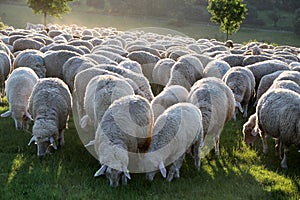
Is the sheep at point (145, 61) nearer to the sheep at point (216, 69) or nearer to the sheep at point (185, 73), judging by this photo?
the sheep at point (185, 73)

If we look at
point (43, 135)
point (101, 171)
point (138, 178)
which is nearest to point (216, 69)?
point (138, 178)

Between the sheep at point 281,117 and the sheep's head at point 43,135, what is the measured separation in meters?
4.21

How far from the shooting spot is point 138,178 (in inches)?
261

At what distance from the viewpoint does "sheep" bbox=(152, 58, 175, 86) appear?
12398 millimetres

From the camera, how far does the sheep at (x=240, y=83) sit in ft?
34.4

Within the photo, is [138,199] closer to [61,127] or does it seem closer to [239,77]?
[61,127]

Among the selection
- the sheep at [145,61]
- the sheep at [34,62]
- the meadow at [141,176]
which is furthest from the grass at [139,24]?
the meadow at [141,176]

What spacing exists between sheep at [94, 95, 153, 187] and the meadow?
0.34 meters

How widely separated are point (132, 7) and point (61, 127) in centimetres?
5683

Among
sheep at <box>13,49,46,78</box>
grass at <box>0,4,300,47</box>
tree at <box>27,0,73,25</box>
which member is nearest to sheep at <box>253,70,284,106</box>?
sheep at <box>13,49,46,78</box>

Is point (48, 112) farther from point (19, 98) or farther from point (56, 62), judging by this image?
point (56, 62)

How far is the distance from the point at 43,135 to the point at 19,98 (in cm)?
215

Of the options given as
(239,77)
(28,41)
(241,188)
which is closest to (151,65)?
(239,77)

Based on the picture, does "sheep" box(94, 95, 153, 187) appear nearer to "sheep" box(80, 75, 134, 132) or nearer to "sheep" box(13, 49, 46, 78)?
"sheep" box(80, 75, 134, 132)
